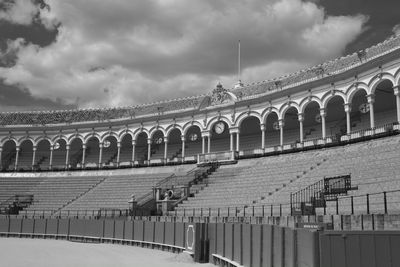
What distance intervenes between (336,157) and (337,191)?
28.8 feet

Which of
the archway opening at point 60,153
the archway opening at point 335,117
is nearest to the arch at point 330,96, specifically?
the archway opening at point 335,117

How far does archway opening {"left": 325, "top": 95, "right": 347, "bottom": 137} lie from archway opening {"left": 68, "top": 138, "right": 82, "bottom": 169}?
97.7 feet

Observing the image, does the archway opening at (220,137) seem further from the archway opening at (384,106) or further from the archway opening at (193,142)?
the archway opening at (384,106)

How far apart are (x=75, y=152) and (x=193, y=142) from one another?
1648 cm

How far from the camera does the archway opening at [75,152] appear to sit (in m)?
57.2

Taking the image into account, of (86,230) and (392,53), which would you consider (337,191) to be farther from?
(86,230)

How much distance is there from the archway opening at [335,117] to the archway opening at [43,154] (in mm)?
33772

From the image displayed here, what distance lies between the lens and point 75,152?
5938 cm

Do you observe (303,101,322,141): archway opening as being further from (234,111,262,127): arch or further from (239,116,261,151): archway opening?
(239,116,261,151): archway opening

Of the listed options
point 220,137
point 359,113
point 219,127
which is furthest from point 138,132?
point 359,113

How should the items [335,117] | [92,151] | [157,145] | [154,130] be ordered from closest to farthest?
1. [335,117]
2. [154,130]
3. [157,145]
4. [92,151]

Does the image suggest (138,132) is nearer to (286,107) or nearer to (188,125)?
(188,125)

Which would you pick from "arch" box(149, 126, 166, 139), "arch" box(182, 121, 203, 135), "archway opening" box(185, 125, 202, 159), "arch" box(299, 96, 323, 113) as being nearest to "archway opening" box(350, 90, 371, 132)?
"arch" box(299, 96, 323, 113)

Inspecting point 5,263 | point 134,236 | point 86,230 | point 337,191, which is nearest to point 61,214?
point 86,230
